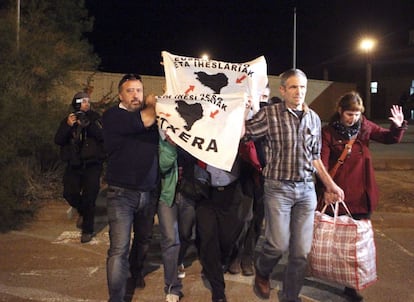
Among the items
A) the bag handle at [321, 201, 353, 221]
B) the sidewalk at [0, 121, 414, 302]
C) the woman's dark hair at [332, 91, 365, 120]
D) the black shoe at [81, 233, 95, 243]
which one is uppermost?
the woman's dark hair at [332, 91, 365, 120]

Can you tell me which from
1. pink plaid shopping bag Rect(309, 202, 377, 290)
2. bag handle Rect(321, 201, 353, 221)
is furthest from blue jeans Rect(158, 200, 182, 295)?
bag handle Rect(321, 201, 353, 221)

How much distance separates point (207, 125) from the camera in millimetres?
3875

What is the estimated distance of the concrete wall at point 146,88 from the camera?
9938 millimetres

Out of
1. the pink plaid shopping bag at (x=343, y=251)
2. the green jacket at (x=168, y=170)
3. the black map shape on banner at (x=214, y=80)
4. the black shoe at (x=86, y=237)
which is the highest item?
the black map shape on banner at (x=214, y=80)

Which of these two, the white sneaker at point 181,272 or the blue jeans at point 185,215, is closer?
the blue jeans at point 185,215

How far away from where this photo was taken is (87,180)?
588cm

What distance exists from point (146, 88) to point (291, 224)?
1726 cm

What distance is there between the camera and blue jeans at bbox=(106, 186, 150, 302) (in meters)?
3.75

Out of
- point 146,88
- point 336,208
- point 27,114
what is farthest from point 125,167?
point 146,88

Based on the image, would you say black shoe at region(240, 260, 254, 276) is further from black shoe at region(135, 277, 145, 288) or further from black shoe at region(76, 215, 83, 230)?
black shoe at region(76, 215, 83, 230)

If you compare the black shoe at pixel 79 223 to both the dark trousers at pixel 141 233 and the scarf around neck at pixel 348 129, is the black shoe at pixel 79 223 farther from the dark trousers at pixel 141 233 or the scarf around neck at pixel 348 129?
the scarf around neck at pixel 348 129

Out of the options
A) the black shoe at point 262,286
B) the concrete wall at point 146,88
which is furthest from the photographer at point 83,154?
the black shoe at point 262,286

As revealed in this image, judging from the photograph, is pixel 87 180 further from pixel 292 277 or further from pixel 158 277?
pixel 292 277

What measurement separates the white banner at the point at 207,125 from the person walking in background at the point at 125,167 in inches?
5.4
